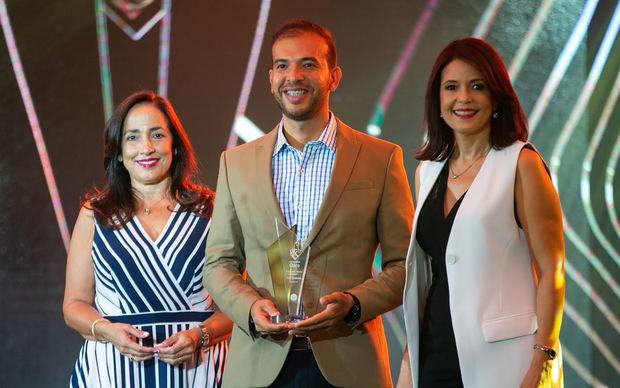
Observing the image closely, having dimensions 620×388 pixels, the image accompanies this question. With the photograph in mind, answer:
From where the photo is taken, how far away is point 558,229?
212 cm

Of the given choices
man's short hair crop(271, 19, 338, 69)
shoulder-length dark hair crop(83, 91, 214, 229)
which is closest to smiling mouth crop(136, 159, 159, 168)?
shoulder-length dark hair crop(83, 91, 214, 229)

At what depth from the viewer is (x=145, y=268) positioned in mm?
2822

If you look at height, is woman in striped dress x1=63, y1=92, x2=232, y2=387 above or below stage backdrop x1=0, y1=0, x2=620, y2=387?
below

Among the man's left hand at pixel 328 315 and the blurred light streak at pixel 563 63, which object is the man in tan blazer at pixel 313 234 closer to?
the man's left hand at pixel 328 315

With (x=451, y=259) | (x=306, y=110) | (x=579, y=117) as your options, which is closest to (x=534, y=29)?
(x=579, y=117)

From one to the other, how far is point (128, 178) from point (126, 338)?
0.60 metres

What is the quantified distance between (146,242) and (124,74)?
1.60 m

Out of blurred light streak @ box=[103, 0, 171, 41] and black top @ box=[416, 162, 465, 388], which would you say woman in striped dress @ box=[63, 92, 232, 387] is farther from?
blurred light streak @ box=[103, 0, 171, 41]

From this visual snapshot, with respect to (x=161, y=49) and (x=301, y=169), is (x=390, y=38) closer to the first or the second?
(x=161, y=49)

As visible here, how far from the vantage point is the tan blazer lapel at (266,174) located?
2445 millimetres

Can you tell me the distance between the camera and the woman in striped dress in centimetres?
274

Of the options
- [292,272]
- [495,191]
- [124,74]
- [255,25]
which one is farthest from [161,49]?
[495,191]

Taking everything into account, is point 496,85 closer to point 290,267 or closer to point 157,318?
point 290,267

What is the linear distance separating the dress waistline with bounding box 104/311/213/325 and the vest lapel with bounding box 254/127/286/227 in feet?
1.88
